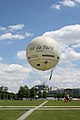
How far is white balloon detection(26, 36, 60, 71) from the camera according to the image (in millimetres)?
18500

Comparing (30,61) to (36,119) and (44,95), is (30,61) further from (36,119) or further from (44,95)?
(44,95)

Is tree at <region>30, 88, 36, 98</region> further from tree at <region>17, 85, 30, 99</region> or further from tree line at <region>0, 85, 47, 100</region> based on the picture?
tree at <region>17, 85, 30, 99</region>

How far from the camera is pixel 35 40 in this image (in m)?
18.7

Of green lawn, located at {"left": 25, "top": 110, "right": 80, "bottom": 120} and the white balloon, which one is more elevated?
the white balloon

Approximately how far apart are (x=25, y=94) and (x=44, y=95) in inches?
498

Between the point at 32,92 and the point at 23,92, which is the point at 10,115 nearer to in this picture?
the point at 23,92

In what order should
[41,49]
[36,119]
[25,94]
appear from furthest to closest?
[25,94] < [36,119] < [41,49]

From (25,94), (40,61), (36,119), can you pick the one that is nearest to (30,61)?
(40,61)

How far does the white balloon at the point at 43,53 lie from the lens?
18500mm

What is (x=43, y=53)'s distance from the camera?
18.7m

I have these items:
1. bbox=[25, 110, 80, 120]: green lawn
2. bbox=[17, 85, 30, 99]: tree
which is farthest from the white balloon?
bbox=[17, 85, 30, 99]: tree

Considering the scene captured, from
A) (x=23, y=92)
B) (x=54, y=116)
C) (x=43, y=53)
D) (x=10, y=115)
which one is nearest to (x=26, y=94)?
(x=23, y=92)

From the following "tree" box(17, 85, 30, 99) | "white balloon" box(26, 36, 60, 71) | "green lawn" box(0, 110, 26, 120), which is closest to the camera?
"white balloon" box(26, 36, 60, 71)

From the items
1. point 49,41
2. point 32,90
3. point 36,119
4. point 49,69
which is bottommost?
point 36,119
